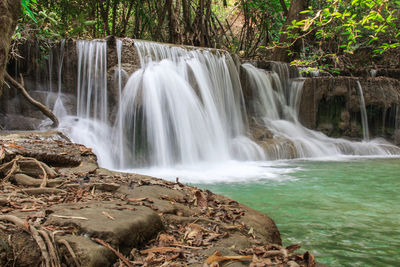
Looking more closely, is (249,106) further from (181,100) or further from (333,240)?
(333,240)

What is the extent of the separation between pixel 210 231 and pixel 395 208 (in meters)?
3.66

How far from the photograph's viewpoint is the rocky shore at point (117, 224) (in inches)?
72.4

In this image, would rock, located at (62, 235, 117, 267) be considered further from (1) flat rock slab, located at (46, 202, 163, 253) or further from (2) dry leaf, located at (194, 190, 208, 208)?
(2) dry leaf, located at (194, 190, 208, 208)

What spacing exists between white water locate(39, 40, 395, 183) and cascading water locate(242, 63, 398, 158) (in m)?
0.09

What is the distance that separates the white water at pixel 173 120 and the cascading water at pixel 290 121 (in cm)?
9

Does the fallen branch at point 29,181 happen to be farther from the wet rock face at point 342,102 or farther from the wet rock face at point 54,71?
the wet rock face at point 342,102

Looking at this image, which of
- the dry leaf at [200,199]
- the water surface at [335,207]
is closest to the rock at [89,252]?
the dry leaf at [200,199]

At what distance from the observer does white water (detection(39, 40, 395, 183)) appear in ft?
27.6

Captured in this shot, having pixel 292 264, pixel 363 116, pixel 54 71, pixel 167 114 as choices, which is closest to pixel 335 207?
pixel 292 264

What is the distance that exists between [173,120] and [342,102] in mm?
7600

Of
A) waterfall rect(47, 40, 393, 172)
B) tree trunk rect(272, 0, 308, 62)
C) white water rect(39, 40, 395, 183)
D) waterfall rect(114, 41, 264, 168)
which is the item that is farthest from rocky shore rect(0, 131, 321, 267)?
tree trunk rect(272, 0, 308, 62)

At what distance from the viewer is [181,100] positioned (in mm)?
9695

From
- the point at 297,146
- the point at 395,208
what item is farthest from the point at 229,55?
the point at 395,208

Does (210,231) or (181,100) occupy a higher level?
(181,100)
